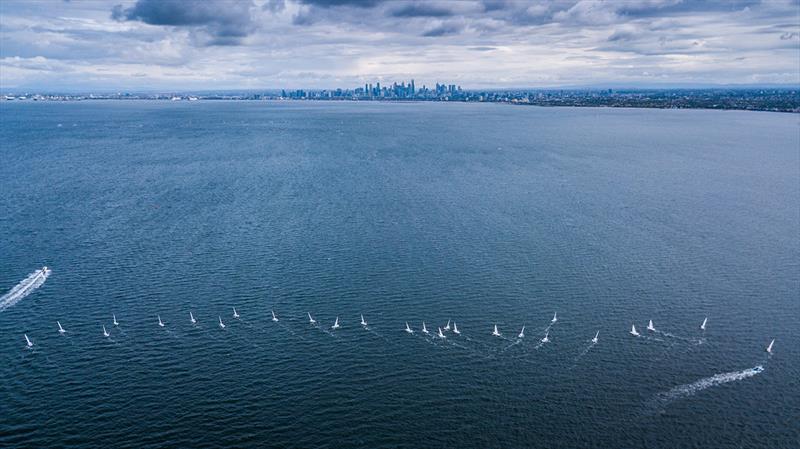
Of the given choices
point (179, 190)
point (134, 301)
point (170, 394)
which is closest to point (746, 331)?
point (170, 394)

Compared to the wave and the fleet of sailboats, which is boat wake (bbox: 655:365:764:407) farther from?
the fleet of sailboats

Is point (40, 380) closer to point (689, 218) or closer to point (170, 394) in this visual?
point (170, 394)

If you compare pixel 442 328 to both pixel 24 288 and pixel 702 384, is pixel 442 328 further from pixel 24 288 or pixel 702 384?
pixel 24 288

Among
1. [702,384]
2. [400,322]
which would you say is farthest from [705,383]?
[400,322]

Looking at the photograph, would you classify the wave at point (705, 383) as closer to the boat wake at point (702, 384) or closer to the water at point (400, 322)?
the boat wake at point (702, 384)

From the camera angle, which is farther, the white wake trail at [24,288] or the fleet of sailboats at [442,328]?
the white wake trail at [24,288]

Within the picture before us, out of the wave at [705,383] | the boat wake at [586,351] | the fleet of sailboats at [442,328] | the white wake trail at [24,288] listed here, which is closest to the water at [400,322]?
the wave at [705,383]
